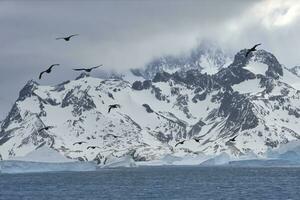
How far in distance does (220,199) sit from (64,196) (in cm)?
3981

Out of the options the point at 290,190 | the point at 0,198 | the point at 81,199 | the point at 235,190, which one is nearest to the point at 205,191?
the point at 235,190

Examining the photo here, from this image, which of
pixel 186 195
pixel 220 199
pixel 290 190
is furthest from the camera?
pixel 290 190

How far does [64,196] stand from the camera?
188125 millimetres

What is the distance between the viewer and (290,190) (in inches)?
7707

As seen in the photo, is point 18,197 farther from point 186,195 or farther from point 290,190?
point 290,190

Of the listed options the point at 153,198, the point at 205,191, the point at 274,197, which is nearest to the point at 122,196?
the point at 153,198

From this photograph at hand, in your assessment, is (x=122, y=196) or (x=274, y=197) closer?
(x=274, y=197)

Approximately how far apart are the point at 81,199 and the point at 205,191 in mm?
35371

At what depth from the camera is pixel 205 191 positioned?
650 ft

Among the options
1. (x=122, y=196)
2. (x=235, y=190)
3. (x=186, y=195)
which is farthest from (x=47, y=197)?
(x=235, y=190)

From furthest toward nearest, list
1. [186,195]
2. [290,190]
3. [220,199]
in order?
[290,190]
[186,195]
[220,199]

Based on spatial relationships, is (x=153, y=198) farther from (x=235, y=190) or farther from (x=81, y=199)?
(x=235, y=190)

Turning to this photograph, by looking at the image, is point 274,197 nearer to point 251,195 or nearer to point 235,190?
point 251,195

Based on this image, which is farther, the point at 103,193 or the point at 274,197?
the point at 103,193
